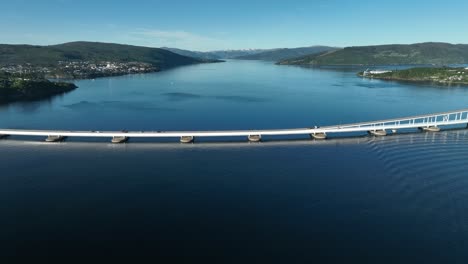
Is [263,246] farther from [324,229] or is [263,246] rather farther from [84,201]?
[84,201]

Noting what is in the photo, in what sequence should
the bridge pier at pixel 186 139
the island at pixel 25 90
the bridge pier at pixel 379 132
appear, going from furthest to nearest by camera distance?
the island at pixel 25 90, the bridge pier at pixel 379 132, the bridge pier at pixel 186 139

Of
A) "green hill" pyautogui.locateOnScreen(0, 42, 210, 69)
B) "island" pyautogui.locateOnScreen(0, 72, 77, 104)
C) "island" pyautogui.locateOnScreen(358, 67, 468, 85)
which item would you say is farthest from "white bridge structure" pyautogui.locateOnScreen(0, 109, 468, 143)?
"green hill" pyautogui.locateOnScreen(0, 42, 210, 69)

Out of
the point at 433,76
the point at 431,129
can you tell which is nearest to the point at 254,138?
the point at 431,129

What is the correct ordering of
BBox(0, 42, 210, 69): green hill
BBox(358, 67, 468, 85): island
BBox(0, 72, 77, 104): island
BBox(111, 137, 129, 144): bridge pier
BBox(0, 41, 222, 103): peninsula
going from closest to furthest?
BBox(111, 137, 129, 144): bridge pier < BBox(0, 72, 77, 104): island < BBox(0, 41, 222, 103): peninsula < BBox(358, 67, 468, 85): island < BBox(0, 42, 210, 69): green hill

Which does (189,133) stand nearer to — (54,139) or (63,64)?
(54,139)

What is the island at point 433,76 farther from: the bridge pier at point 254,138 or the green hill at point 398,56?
the green hill at point 398,56

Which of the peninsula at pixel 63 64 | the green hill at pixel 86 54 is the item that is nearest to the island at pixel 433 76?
the peninsula at pixel 63 64

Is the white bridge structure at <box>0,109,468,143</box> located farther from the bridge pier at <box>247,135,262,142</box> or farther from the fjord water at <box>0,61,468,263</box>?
the fjord water at <box>0,61,468,263</box>
